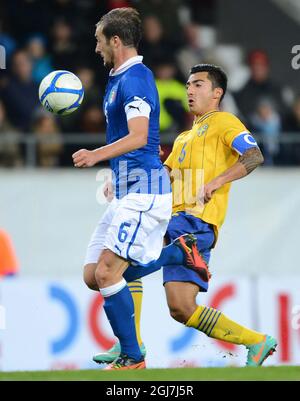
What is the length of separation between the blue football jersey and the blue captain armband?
62 centimetres

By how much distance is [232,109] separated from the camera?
45.9ft

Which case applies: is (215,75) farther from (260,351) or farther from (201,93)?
(260,351)

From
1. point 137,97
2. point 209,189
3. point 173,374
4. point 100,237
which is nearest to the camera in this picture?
point 173,374

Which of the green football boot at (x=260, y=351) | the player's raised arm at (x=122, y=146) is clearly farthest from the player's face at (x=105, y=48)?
the green football boot at (x=260, y=351)

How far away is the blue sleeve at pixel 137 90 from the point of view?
7.70m

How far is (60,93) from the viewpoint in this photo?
8008 millimetres

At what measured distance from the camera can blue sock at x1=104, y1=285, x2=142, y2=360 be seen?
7.82 meters

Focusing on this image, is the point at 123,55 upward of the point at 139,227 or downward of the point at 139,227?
upward

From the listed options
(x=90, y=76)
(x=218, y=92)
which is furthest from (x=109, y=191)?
(x=90, y=76)

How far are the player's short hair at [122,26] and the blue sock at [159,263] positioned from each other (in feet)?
4.69

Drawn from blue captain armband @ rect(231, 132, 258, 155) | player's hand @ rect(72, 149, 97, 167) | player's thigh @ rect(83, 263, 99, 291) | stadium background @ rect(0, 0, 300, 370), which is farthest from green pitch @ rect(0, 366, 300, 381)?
stadium background @ rect(0, 0, 300, 370)

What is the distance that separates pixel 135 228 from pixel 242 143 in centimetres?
111

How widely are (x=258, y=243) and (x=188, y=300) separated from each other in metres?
4.94

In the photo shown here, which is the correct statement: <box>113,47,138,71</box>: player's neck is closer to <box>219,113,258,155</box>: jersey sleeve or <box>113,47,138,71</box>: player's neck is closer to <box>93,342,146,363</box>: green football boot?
<box>219,113,258,155</box>: jersey sleeve
